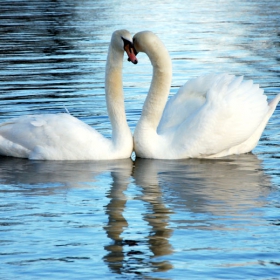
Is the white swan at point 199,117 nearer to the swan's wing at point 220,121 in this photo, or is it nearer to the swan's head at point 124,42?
the swan's wing at point 220,121

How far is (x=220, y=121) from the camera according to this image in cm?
1095

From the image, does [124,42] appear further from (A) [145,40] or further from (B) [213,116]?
(B) [213,116]

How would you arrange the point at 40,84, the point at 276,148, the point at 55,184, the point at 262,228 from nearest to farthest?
1. the point at 262,228
2. the point at 55,184
3. the point at 276,148
4. the point at 40,84

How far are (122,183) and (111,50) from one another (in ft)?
6.07

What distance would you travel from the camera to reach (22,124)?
37.2ft

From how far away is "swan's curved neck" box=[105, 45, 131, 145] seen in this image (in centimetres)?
1096

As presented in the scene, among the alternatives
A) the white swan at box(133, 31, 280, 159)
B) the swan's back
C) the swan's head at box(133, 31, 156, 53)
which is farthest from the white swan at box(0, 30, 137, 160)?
the swan's back

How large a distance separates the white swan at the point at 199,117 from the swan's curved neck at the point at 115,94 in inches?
9.5

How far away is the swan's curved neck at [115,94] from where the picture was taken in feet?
36.0

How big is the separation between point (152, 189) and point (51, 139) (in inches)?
75.3

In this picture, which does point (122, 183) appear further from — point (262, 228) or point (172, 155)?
point (262, 228)

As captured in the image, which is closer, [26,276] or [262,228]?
[26,276]

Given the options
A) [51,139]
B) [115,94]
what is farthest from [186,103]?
[51,139]

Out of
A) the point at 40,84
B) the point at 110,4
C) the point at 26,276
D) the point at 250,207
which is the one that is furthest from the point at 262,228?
the point at 110,4
